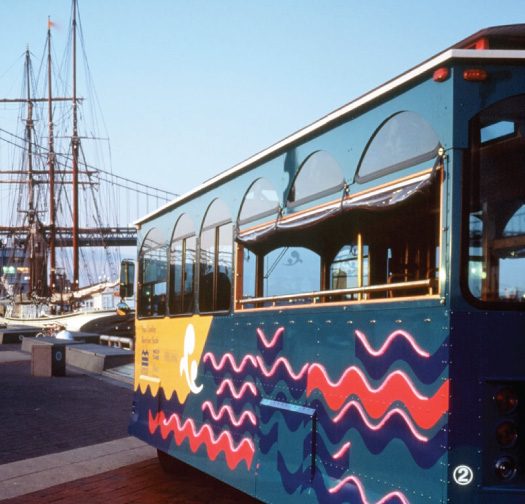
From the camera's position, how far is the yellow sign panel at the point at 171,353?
6633 millimetres

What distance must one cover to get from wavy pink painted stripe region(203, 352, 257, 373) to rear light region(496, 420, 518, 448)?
85.1 inches

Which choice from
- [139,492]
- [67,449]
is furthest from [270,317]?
[67,449]

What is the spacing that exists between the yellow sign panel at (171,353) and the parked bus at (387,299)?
53cm

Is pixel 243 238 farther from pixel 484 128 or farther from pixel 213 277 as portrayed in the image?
pixel 484 128

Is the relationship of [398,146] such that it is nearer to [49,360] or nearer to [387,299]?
[387,299]

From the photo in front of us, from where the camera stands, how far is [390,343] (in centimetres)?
384

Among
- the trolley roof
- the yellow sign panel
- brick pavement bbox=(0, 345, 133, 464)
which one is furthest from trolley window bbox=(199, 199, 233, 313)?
brick pavement bbox=(0, 345, 133, 464)

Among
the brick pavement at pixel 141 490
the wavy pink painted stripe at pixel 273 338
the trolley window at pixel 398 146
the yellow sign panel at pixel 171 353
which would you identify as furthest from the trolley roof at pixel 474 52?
the brick pavement at pixel 141 490

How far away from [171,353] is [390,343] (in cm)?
383

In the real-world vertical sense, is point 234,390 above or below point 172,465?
above

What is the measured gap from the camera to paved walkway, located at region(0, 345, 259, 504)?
22.2ft

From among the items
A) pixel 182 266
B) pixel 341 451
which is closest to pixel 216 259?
pixel 182 266

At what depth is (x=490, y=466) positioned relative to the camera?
352cm

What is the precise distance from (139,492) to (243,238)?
8.69 feet
